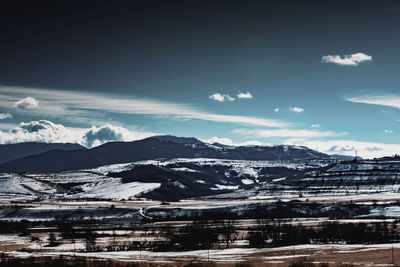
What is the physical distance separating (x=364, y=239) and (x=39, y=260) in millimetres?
74292

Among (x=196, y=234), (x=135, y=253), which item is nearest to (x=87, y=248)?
(x=135, y=253)

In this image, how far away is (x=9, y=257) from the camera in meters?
116

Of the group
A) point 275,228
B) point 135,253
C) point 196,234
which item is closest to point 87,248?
point 135,253

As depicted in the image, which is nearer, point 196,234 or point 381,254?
point 381,254

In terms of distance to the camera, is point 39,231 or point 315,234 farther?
point 39,231

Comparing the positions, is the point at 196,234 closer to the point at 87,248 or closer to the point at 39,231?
the point at 87,248

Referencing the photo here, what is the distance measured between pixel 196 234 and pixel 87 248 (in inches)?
1205

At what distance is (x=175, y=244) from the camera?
137625 mm

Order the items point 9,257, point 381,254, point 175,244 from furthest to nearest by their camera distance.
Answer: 1. point 175,244
2. point 9,257
3. point 381,254

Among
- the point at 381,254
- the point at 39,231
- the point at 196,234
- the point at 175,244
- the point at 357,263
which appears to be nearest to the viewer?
the point at 357,263

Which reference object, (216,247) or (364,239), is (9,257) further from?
(364,239)

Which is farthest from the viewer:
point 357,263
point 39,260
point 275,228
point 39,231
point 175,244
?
point 39,231

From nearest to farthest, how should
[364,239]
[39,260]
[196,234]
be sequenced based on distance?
[39,260], [364,239], [196,234]

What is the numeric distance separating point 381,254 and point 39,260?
66.4 m
